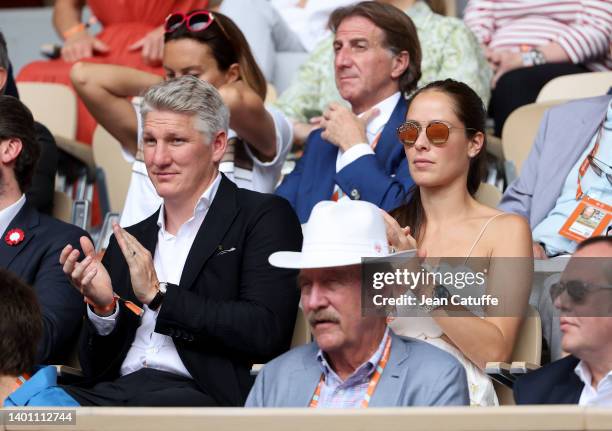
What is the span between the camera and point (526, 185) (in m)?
4.61

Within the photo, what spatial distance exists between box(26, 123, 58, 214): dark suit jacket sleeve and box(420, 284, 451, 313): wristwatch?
71.8 inches

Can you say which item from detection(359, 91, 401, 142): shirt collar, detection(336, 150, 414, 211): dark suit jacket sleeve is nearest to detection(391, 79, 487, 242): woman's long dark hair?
detection(336, 150, 414, 211): dark suit jacket sleeve

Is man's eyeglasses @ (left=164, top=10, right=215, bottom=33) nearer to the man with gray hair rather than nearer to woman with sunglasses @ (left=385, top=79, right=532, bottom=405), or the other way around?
the man with gray hair

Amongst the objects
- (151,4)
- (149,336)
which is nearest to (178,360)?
(149,336)

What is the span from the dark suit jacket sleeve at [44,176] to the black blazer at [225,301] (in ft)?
2.80

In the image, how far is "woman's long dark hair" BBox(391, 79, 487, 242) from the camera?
3977 millimetres

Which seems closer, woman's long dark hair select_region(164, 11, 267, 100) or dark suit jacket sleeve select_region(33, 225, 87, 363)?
dark suit jacket sleeve select_region(33, 225, 87, 363)

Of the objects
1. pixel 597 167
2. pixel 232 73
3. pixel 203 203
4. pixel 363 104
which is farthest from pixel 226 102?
pixel 597 167

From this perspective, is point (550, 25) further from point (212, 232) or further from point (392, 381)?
point (392, 381)

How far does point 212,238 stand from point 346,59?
3.92 ft

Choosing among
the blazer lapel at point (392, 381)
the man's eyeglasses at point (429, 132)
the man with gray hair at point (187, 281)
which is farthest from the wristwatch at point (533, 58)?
the blazer lapel at point (392, 381)

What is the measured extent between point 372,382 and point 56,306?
50.4 inches

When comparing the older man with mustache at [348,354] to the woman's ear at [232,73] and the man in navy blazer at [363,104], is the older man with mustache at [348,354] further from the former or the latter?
the woman's ear at [232,73]

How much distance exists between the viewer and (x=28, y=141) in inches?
172
